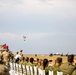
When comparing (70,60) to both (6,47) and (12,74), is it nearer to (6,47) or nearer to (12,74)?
(12,74)

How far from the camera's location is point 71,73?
11.6 metres

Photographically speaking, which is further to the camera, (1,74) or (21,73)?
(21,73)

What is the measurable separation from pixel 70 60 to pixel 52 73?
155 cm

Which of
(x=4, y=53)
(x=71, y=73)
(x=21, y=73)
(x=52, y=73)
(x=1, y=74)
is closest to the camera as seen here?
(x=1, y=74)

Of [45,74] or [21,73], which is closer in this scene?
[45,74]

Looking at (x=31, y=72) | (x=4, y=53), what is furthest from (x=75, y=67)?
→ (x=4, y=53)

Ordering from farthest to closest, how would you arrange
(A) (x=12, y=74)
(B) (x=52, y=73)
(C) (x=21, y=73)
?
(A) (x=12, y=74), (C) (x=21, y=73), (B) (x=52, y=73)

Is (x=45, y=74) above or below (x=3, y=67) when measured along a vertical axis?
below

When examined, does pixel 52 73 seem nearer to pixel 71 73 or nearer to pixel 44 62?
pixel 71 73

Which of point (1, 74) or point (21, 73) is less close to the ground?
point (1, 74)

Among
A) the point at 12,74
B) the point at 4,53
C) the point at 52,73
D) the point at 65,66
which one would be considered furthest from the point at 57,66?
the point at 4,53

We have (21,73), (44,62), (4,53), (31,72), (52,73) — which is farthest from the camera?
(4,53)

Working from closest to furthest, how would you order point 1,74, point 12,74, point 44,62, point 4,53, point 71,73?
point 1,74 → point 71,73 → point 44,62 → point 12,74 → point 4,53

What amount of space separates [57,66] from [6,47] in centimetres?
2088
